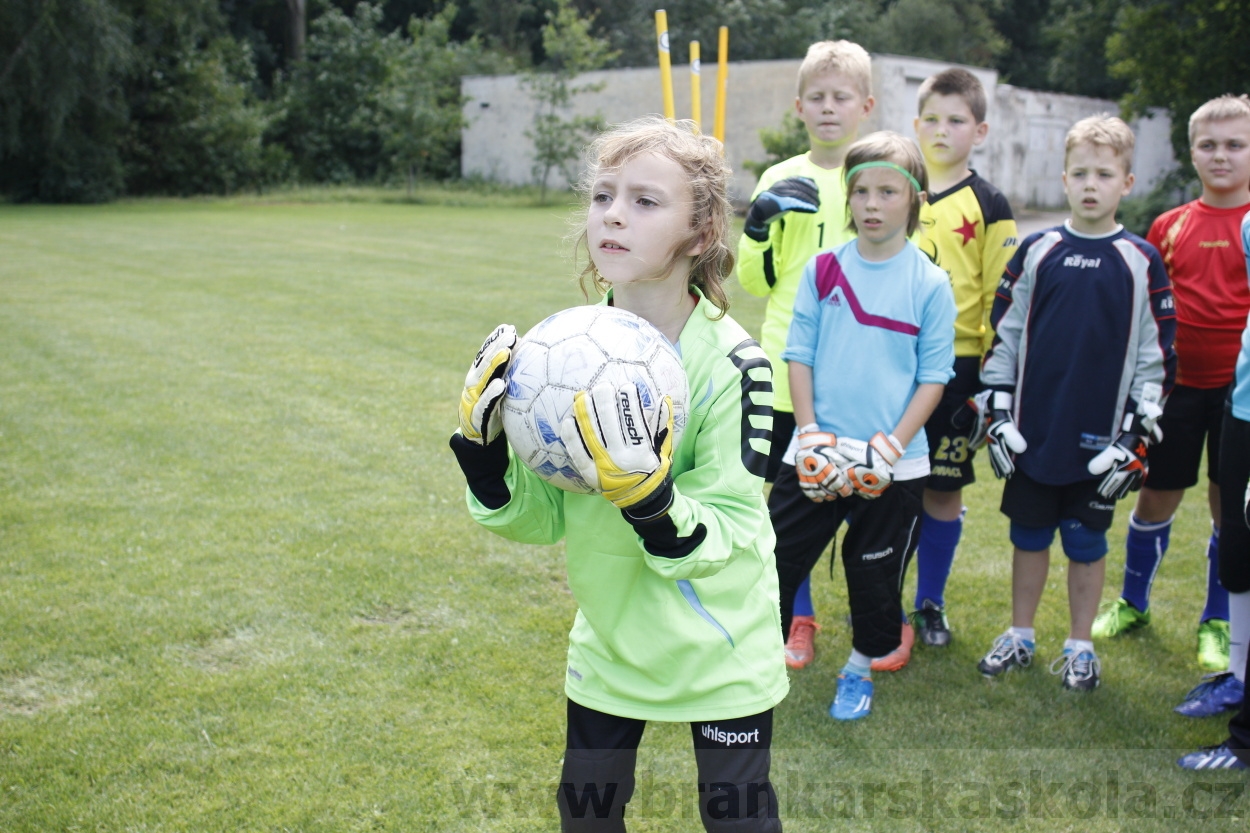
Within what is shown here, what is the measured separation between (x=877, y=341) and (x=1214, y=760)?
5.68ft

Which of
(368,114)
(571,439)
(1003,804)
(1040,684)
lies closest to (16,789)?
(571,439)

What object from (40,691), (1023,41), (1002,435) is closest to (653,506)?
(1002,435)

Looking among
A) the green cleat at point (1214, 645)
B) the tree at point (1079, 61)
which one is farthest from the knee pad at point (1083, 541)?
the tree at point (1079, 61)

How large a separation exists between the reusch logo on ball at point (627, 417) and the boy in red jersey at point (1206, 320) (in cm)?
301

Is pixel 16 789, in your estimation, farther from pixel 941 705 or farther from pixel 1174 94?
pixel 1174 94

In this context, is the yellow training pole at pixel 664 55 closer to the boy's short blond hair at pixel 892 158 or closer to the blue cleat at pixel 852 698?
the boy's short blond hair at pixel 892 158

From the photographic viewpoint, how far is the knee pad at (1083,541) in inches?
155

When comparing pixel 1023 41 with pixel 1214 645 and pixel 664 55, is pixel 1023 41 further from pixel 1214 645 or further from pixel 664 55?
pixel 1214 645

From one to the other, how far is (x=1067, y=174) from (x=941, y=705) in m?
2.04

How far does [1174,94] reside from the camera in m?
18.5

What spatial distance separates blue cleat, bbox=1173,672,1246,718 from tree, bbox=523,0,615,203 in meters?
28.8

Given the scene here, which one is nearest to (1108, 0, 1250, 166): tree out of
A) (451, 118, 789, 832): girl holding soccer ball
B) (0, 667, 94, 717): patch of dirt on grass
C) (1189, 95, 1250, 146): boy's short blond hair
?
(1189, 95, 1250, 146): boy's short blond hair

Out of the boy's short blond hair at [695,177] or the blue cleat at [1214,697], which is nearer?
the boy's short blond hair at [695,177]

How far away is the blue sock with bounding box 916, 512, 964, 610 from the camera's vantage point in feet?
14.4
